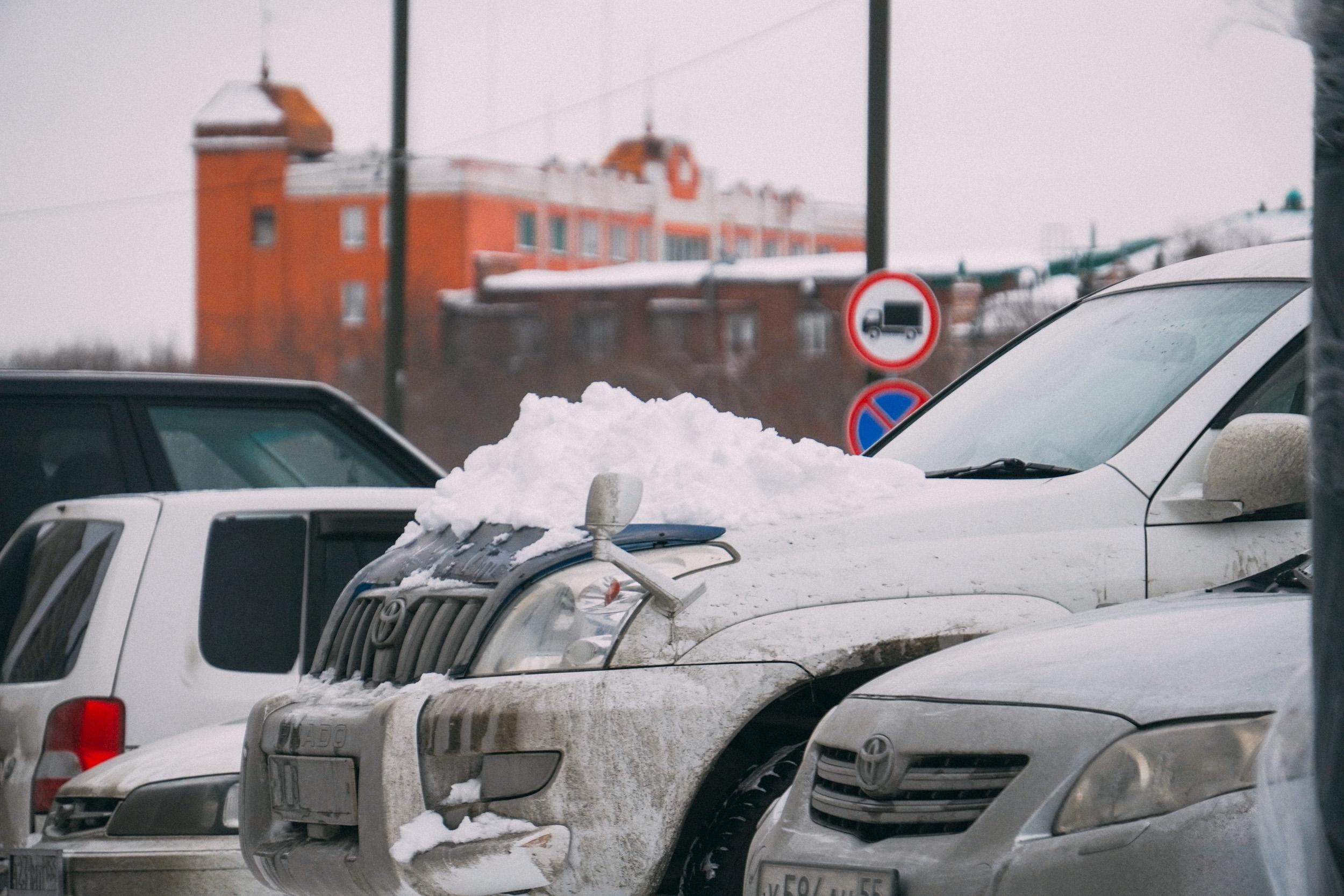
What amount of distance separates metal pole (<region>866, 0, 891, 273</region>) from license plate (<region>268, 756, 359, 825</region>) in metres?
9.24

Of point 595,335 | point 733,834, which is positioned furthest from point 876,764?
point 595,335

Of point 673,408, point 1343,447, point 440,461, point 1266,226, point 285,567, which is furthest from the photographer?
point 440,461

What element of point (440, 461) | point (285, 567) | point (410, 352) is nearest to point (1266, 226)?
point (285, 567)

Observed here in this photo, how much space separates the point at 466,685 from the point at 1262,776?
190 centimetres

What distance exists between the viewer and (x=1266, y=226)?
25.8 meters

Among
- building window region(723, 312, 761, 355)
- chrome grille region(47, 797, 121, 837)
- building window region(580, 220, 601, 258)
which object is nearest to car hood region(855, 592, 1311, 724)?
chrome grille region(47, 797, 121, 837)

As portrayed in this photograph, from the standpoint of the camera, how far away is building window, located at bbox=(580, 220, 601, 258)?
88188 millimetres

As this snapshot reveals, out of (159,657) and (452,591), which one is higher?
(452,591)

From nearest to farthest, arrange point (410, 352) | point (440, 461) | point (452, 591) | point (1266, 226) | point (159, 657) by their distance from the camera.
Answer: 1. point (452, 591)
2. point (159, 657)
3. point (1266, 226)
4. point (440, 461)
5. point (410, 352)

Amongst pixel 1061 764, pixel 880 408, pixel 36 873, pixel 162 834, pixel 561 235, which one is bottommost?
pixel 36 873

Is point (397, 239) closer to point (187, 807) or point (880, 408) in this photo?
point (880, 408)

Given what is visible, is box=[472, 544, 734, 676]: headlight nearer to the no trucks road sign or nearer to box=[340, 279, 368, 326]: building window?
the no trucks road sign

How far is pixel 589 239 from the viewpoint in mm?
88625

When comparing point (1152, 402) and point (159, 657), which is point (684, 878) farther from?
point (159, 657)
